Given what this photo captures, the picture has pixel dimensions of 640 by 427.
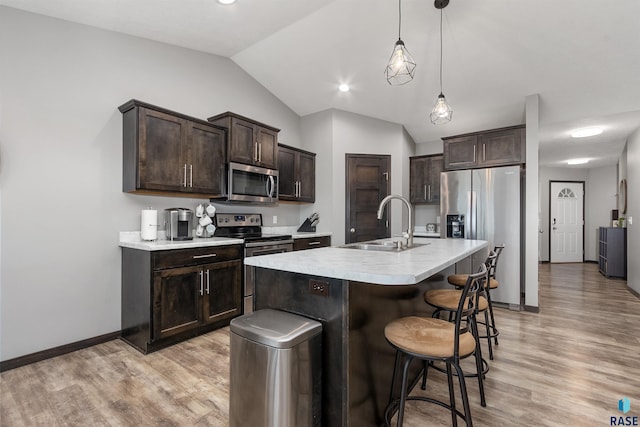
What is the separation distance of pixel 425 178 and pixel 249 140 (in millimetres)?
3190

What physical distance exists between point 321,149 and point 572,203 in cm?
732

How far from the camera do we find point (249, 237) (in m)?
3.50

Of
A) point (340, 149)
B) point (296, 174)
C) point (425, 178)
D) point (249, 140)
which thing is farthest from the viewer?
point (425, 178)

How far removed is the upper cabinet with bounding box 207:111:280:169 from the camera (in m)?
3.54

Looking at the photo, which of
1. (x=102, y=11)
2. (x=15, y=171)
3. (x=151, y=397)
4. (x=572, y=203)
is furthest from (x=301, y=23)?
(x=572, y=203)

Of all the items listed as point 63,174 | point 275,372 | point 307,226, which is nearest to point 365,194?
point 307,226

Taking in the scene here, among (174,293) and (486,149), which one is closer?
(174,293)

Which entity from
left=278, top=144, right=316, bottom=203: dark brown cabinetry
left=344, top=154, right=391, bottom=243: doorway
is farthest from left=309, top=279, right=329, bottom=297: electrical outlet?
left=344, top=154, right=391, bottom=243: doorway

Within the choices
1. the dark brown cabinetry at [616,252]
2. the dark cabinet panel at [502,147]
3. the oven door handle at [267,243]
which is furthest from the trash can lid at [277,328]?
the dark brown cabinetry at [616,252]

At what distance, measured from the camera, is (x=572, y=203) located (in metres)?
8.04

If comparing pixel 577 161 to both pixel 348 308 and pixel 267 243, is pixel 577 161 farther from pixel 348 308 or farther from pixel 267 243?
pixel 348 308

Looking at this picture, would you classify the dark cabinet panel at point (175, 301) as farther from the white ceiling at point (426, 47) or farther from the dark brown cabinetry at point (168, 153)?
the white ceiling at point (426, 47)

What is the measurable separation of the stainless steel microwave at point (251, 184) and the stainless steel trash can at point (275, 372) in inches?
89.6

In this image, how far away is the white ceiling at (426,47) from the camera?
278cm
